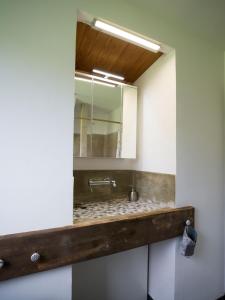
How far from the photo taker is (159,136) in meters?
1.67

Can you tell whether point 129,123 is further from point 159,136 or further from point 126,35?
point 126,35

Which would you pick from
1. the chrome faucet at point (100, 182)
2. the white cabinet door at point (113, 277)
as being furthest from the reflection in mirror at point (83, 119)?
the white cabinet door at point (113, 277)

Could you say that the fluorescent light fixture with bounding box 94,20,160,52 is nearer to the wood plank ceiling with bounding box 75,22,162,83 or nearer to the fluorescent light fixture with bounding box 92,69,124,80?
the wood plank ceiling with bounding box 75,22,162,83

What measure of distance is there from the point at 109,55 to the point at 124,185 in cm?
139

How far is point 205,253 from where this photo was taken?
1.62 meters

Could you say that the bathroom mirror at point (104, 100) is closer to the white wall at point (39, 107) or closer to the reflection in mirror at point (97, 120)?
the reflection in mirror at point (97, 120)


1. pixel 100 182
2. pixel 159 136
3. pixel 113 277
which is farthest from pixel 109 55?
pixel 113 277

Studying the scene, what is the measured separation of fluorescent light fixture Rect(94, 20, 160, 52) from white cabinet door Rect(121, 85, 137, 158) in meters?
0.56

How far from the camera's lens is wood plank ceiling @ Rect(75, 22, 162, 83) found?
146cm

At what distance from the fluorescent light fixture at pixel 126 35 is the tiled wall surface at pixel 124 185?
44.9 inches

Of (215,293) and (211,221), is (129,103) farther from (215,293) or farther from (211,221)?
(215,293)

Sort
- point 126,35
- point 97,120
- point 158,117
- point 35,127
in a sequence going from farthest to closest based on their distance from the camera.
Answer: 1. point 97,120
2. point 158,117
3. point 126,35
4. point 35,127

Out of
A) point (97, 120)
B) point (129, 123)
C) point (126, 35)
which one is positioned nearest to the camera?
point (126, 35)

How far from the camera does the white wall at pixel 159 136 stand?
1521 mm
